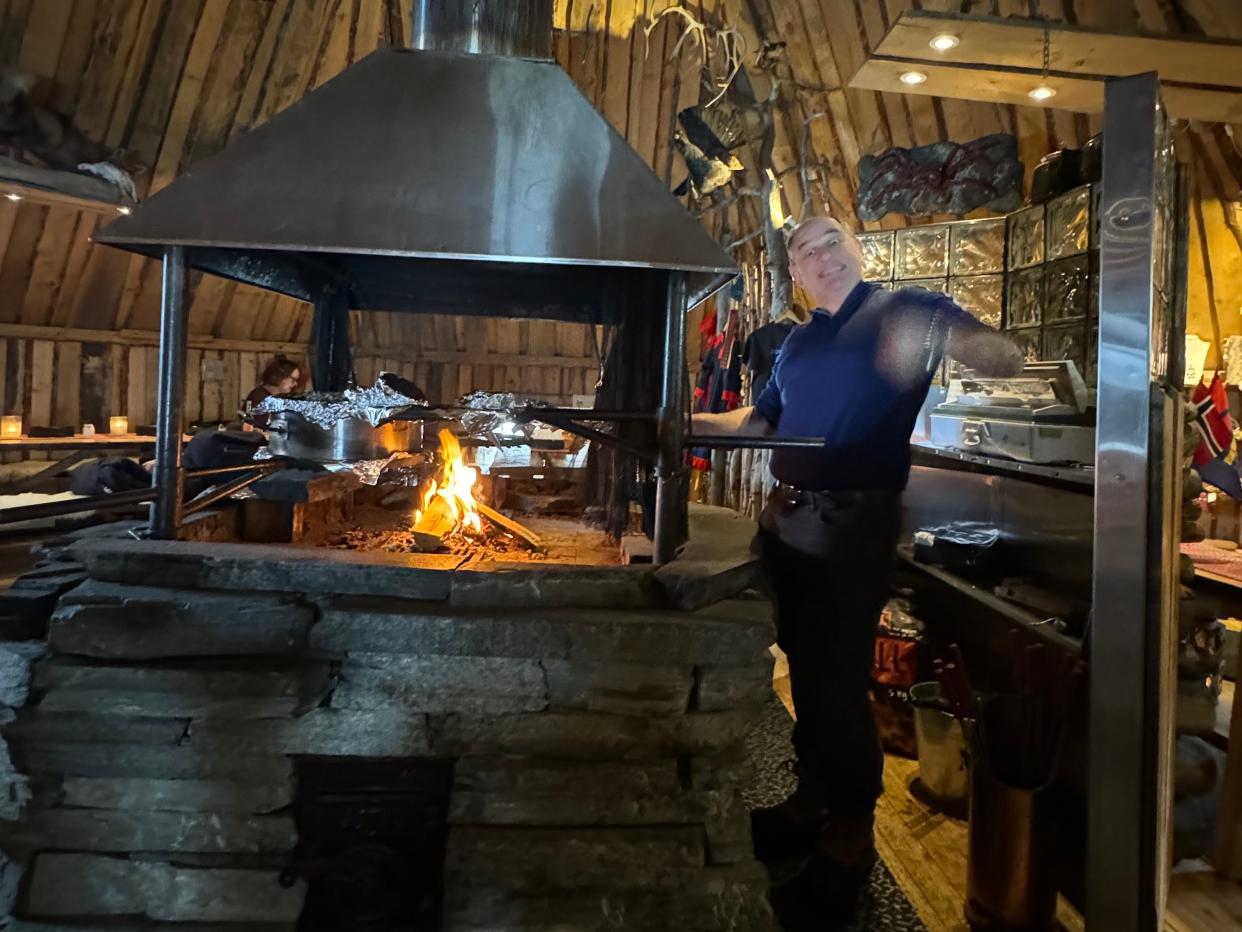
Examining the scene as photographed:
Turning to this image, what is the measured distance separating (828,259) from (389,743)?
6.13 feet

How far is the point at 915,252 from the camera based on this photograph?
16.1 feet

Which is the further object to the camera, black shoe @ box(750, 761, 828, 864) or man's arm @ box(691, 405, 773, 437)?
man's arm @ box(691, 405, 773, 437)

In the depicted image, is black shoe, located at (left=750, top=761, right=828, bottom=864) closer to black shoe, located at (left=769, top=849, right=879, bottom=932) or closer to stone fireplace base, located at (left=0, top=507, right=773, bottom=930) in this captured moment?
black shoe, located at (left=769, top=849, right=879, bottom=932)

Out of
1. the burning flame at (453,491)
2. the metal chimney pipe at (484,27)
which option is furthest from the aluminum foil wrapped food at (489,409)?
the metal chimney pipe at (484,27)

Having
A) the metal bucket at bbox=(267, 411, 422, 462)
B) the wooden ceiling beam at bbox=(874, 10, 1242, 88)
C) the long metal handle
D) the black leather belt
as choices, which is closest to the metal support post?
the black leather belt

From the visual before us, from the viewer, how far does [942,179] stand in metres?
4.83

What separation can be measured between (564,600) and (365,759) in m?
0.63

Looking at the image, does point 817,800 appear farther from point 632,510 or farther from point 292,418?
point 292,418

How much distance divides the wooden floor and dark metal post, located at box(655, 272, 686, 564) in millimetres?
1454

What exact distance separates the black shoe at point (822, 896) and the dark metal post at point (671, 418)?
3.53ft

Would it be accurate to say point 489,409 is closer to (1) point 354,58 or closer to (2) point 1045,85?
(2) point 1045,85

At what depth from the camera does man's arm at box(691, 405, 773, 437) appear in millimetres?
2779

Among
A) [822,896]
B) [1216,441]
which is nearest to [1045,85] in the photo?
[1216,441]

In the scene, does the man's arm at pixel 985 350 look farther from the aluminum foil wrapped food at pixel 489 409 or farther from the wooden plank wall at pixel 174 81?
the wooden plank wall at pixel 174 81
